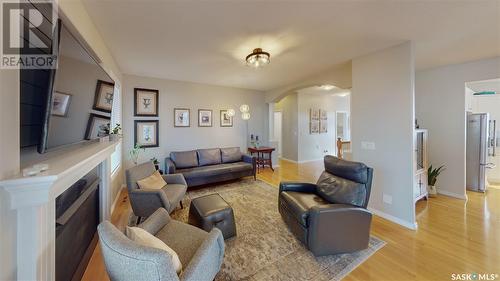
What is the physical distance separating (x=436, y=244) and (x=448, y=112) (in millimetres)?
2872

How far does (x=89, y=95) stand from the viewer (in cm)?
161

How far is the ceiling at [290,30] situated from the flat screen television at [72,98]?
0.83 metres

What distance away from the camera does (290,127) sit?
7.40m

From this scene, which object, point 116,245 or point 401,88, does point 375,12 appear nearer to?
point 401,88

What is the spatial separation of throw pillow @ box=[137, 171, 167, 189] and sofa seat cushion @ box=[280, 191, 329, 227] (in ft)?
6.27

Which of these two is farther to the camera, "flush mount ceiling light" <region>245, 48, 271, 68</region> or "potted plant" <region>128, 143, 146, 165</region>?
"potted plant" <region>128, 143, 146, 165</region>

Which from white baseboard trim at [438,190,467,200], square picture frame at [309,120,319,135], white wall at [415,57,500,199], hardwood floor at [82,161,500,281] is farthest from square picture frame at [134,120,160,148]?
white baseboard trim at [438,190,467,200]

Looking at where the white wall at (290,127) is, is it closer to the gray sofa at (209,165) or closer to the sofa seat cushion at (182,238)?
the gray sofa at (209,165)

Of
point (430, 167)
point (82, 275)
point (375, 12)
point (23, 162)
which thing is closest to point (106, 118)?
point (23, 162)

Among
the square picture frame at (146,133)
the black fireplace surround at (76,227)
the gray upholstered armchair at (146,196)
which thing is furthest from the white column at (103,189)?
the square picture frame at (146,133)

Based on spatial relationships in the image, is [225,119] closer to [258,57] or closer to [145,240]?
[258,57]

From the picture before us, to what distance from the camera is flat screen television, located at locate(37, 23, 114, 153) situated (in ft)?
3.53

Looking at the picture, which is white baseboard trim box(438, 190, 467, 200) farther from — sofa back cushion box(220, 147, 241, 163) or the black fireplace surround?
the black fireplace surround

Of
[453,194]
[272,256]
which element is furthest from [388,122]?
[272,256]
